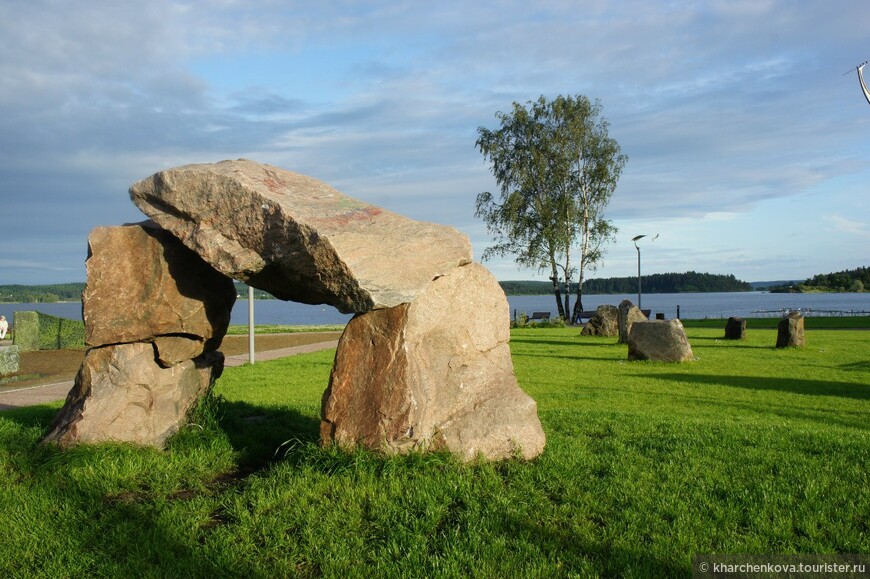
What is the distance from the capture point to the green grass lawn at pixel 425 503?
459cm

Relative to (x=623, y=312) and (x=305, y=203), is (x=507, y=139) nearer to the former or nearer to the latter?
(x=623, y=312)

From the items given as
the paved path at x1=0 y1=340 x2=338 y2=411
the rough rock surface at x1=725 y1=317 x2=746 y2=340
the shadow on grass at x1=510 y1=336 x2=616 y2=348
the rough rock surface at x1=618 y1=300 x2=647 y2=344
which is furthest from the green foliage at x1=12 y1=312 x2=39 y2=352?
the rough rock surface at x1=725 y1=317 x2=746 y2=340

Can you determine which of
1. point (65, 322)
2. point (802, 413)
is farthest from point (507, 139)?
point (802, 413)

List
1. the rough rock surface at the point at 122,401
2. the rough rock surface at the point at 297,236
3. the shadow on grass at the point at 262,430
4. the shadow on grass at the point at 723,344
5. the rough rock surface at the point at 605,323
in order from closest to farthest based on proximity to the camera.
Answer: the rough rock surface at the point at 297,236 → the rough rock surface at the point at 122,401 → the shadow on grass at the point at 262,430 → the shadow on grass at the point at 723,344 → the rough rock surface at the point at 605,323

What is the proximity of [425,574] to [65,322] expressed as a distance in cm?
2333

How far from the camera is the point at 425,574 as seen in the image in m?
4.33

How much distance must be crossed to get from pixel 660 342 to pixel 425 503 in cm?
1356

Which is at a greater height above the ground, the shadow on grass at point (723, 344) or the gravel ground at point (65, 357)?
the gravel ground at point (65, 357)

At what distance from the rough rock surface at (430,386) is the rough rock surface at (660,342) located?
1168cm

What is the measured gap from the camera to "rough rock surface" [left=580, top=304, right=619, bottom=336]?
27.0m

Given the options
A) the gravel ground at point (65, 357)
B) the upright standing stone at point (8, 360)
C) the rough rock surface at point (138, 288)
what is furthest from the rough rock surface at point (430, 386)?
Answer: the upright standing stone at point (8, 360)

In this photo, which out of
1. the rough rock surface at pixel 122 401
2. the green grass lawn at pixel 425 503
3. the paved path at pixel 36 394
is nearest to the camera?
the green grass lawn at pixel 425 503

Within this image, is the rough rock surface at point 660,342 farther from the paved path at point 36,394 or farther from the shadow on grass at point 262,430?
the shadow on grass at point 262,430

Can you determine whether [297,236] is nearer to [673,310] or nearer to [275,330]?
[275,330]
